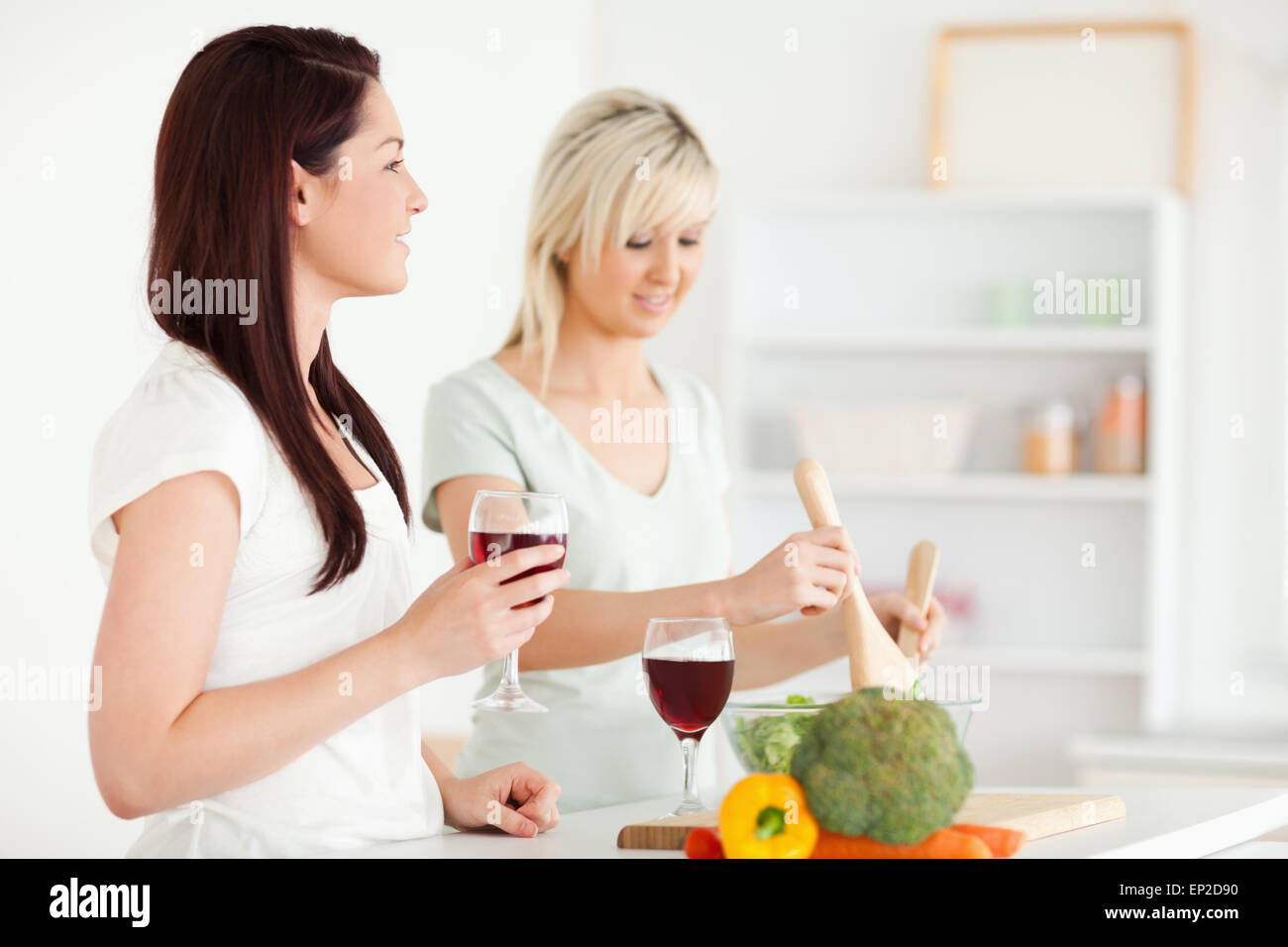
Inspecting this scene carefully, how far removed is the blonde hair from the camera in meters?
1.87

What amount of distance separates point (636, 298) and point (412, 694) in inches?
31.7

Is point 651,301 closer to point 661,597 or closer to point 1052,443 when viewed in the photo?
point 661,597

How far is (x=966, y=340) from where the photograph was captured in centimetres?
356

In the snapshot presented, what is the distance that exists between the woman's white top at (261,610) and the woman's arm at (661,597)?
0.39m

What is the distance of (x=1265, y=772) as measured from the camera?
10.8ft

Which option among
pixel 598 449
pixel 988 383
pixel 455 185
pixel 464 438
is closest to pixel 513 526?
pixel 464 438

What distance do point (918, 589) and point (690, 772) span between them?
0.47 meters

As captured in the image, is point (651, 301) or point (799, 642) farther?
point (651, 301)

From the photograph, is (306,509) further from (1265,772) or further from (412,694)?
(1265,772)

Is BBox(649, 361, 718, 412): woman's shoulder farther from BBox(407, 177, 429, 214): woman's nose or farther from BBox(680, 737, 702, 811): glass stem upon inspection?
BBox(680, 737, 702, 811): glass stem

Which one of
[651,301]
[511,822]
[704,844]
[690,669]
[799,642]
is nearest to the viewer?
[704,844]

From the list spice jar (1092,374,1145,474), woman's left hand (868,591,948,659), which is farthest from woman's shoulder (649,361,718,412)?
spice jar (1092,374,1145,474)

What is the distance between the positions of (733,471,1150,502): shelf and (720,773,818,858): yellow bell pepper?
8.45ft
